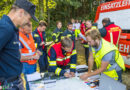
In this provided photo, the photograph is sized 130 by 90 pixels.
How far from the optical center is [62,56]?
2564 millimetres

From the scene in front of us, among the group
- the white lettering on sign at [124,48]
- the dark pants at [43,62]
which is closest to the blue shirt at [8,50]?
the dark pants at [43,62]

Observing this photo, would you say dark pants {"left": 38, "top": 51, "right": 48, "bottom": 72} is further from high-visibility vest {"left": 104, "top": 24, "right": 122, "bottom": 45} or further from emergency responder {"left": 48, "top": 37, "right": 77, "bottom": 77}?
high-visibility vest {"left": 104, "top": 24, "right": 122, "bottom": 45}

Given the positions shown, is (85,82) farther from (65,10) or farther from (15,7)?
(65,10)

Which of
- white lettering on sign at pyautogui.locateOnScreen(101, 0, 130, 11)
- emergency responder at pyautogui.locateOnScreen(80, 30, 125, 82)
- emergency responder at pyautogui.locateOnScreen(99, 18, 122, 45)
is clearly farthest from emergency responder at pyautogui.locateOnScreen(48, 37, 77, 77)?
white lettering on sign at pyautogui.locateOnScreen(101, 0, 130, 11)

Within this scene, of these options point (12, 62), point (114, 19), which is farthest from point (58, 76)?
point (114, 19)

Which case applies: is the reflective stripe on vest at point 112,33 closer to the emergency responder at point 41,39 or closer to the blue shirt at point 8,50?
the emergency responder at point 41,39

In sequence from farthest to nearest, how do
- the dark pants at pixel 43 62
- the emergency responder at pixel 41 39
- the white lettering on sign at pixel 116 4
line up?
the dark pants at pixel 43 62 < the emergency responder at pixel 41 39 < the white lettering on sign at pixel 116 4

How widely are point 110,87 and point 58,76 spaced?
939 mm

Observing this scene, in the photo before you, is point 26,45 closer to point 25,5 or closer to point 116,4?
point 25,5

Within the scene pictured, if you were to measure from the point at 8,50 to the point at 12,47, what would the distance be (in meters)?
0.04

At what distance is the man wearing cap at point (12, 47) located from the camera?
127cm

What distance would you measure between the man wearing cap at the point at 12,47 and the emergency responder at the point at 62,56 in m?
0.93

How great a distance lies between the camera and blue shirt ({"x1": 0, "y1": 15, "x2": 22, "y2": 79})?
117 centimetres

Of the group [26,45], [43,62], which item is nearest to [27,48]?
[26,45]
